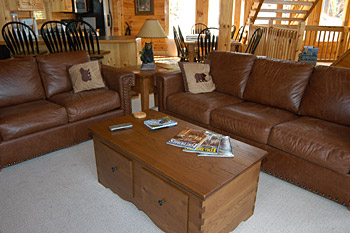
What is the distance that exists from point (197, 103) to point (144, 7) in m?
6.24

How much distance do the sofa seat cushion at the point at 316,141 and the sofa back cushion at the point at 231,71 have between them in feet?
2.75

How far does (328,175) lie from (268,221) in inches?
22.0

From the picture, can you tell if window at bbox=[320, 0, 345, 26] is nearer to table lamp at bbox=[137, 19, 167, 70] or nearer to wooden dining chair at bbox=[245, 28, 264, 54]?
wooden dining chair at bbox=[245, 28, 264, 54]

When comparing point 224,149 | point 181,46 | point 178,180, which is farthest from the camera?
point 181,46

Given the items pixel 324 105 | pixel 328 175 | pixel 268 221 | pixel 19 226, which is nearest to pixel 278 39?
pixel 324 105

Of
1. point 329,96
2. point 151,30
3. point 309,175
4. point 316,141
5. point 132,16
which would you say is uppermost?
point 132,16

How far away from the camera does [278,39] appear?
493cm

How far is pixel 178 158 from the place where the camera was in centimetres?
167

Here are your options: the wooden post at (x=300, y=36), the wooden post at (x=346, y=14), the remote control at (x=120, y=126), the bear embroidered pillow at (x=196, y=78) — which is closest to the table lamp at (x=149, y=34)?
the bear embroidered pillow at (x=196, y=78)

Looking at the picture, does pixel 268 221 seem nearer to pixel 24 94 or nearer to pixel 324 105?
pixel 324 105

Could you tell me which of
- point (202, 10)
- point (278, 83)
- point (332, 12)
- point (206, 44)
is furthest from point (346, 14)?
point (278, 83)

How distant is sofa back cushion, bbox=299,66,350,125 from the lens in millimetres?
2266

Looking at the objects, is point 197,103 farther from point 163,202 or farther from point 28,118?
point 28,118

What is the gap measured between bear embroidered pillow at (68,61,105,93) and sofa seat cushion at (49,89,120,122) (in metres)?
0.06
